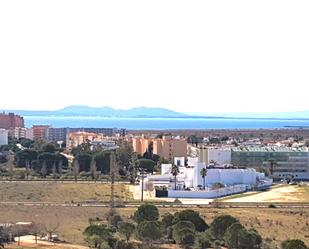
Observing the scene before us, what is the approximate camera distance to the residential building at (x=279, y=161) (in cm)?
7262

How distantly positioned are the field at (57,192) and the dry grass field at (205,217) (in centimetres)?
532

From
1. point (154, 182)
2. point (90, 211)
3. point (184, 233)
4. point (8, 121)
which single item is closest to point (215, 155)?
point (154, 182)

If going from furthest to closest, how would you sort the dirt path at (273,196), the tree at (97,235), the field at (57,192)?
the dirt path at (273,196) → the field at (57,192) → the tree at (97,235)

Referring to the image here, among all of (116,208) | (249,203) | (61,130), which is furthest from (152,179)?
(61,130)

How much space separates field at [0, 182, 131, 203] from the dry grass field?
5.32 metres

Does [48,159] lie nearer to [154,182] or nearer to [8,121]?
[154,182]

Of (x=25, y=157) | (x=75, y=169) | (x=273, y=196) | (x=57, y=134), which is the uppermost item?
(x=57, y=134)

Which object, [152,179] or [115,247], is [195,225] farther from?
[152,179]

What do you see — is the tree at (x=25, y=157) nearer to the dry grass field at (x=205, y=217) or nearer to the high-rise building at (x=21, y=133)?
the dry grass field at (x=205, y=217)

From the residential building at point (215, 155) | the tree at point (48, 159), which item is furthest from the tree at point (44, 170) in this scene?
the residential building at point (215, 155)

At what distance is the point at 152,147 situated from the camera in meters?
81.4

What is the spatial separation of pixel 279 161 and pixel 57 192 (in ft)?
92.9

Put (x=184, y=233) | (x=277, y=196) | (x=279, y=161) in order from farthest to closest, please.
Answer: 1. (x=279, y=161)
2. (x=277, y=196)
3. (x=184, y=233)

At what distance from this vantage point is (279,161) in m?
73.1
